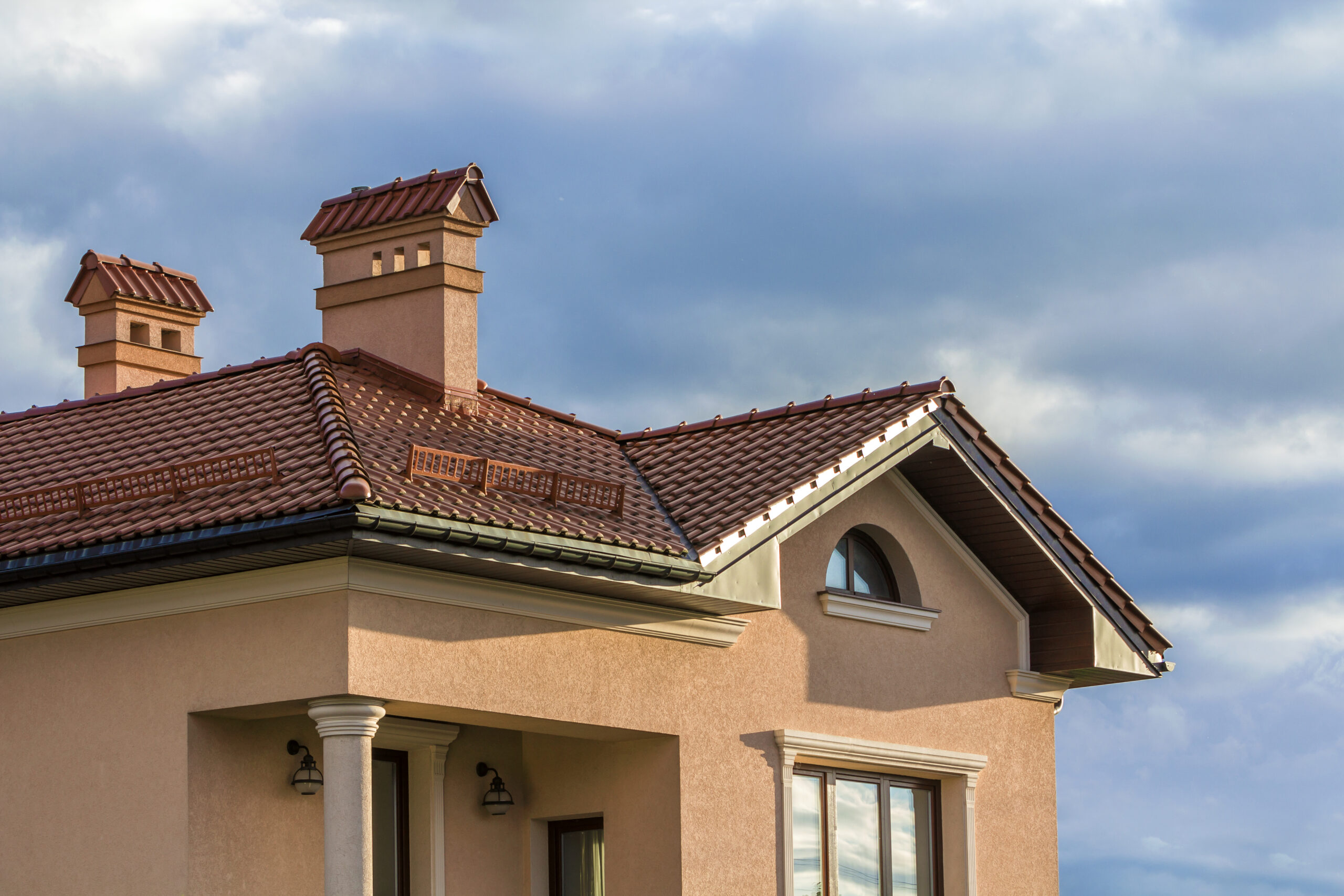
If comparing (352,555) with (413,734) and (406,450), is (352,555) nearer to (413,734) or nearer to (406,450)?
(406,450)

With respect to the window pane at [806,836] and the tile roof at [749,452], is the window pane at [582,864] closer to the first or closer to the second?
the window pane at [806,836]

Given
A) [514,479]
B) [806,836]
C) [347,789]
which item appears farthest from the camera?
[806,836]

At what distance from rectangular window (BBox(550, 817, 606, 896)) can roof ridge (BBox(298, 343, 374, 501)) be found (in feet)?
14.5

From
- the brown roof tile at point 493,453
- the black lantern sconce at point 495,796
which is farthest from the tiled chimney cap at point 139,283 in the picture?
the black lantern sconce at point 495,796

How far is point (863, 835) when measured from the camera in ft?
61.5

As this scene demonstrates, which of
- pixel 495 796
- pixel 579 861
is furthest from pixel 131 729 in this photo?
pixel 579 861

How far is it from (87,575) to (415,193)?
6304 millimetres

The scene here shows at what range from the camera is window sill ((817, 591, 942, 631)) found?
18.3 m

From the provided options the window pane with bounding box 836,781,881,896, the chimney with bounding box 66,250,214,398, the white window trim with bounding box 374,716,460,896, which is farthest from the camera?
the chimney with bounding box 66,250,214,398

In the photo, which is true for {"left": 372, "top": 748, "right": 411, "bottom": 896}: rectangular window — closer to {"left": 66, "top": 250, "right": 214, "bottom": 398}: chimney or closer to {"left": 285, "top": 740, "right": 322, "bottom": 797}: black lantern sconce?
{"left": 285, "top": 740, "right": 322, "bottom": 797}: black lantern sconce

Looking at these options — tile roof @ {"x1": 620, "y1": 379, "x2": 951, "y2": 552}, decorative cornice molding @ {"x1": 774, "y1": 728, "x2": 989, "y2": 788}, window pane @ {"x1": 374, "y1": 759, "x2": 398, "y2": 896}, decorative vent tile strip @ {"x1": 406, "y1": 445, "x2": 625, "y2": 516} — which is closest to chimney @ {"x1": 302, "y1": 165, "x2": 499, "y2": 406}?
tile roof @ {"x1": 620, "y1": 379, "x2": 951, "y2": 552}

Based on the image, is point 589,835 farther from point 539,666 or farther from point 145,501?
point 145,501

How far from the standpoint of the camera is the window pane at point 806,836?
17.8 m

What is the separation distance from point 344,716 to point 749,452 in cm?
596
